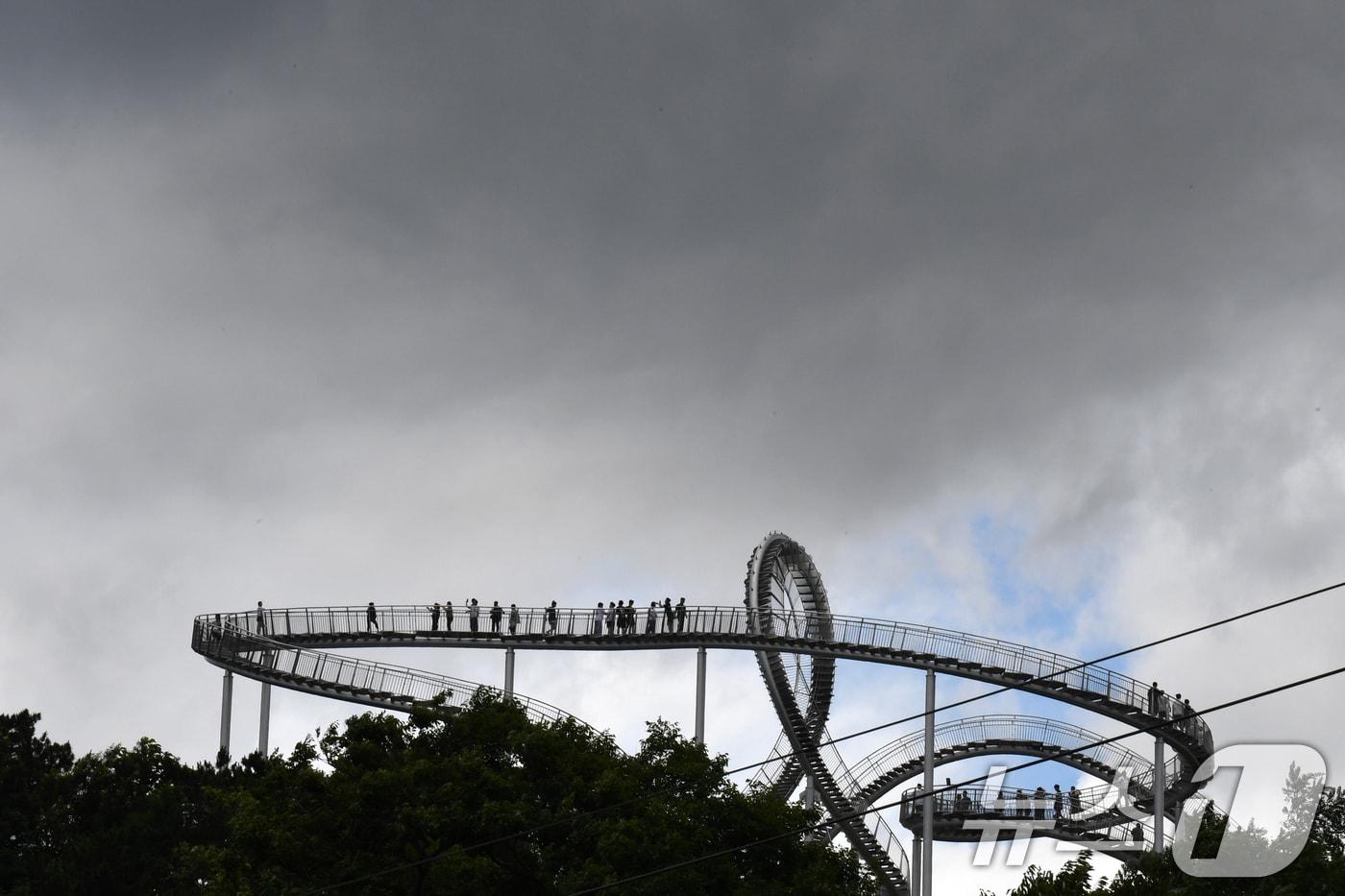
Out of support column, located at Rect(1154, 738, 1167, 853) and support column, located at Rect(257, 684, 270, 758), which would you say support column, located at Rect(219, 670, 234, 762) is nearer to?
support column, located at Rect(257, 684, 270, 758)

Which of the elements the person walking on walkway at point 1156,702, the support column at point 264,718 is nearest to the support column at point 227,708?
the support column at point 264,718

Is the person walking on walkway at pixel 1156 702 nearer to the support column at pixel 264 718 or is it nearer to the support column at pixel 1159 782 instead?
the support column at pixel 1159 782

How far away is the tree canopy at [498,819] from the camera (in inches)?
1389

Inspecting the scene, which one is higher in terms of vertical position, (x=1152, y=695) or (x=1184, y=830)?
(x=1152, y=695)

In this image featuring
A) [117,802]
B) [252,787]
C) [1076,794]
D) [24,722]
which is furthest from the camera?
[1076,794]

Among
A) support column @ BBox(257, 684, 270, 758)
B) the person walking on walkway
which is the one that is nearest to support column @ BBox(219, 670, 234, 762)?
support column @ BBox(257, 684, 270, 758)

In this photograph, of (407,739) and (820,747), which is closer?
(407,739)

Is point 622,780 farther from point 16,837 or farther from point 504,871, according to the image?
point 16,837

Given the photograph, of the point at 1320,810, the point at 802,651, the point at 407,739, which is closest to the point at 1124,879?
the point at 407,739

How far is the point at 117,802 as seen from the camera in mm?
46594

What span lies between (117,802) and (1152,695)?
25.1m

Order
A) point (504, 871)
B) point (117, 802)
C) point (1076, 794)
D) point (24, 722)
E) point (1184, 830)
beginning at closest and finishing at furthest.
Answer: point (1184, 830), point (504, 871), point (117, 802), point (24, 722), point (1076, 794)

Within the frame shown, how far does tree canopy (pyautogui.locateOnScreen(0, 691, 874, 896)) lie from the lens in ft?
116

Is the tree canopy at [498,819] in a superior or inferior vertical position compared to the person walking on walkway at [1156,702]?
inferior
